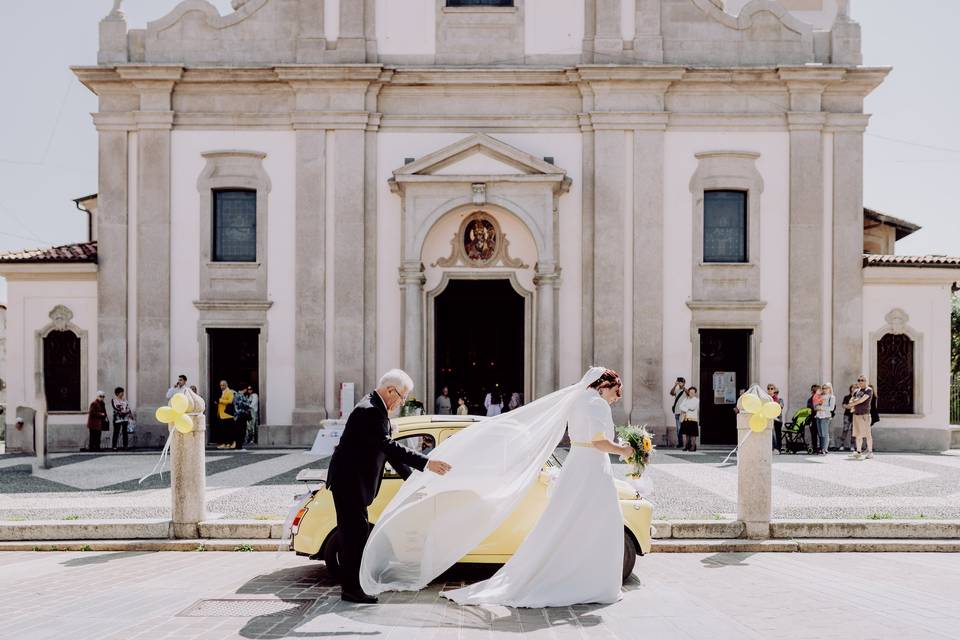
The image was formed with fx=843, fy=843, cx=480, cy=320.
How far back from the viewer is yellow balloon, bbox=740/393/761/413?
389 inches

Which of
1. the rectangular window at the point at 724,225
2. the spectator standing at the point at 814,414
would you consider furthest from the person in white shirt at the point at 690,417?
the rectangular window at the point at 724,225

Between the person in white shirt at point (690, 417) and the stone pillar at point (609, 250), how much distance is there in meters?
1.63

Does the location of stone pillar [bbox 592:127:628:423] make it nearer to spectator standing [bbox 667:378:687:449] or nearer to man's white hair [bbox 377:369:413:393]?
spectator standing [bbox 667:378:687:449]

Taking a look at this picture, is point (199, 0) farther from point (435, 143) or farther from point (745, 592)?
point (745, 592)

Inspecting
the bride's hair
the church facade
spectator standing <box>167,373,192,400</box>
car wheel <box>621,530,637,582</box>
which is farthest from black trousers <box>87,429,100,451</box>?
the bride's hair

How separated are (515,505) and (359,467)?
4.81 feet

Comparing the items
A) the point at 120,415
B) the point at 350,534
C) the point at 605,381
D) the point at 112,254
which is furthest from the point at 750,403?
the point at 112,254

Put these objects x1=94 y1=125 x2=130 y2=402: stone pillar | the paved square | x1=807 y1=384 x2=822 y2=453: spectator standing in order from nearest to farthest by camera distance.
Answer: the paved square < x1=807 y1=384 x2=822 y2=453: spectator standing < x1=94 y1=125 x2=130 y2=402: stone pillar

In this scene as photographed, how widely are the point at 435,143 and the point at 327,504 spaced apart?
15.4 meters

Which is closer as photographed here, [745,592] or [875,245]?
[745,592]

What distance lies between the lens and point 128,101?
71.7 ft

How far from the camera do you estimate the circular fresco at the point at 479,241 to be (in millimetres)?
22016

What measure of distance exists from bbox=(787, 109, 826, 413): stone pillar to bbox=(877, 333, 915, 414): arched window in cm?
183

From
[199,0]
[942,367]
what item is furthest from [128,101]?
[942,367]
